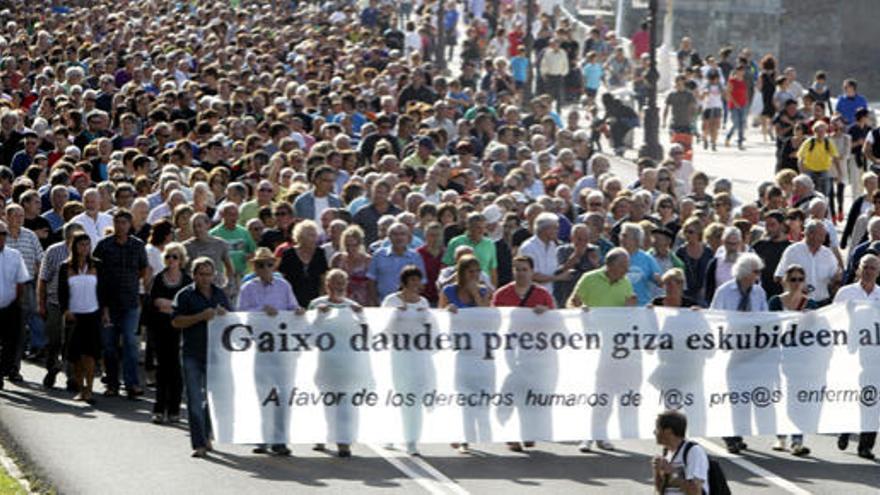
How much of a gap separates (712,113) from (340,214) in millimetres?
19080

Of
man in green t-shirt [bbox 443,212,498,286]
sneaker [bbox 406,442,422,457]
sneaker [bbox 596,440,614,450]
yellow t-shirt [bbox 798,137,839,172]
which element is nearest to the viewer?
sneaker [bbox 406,442,422,457]

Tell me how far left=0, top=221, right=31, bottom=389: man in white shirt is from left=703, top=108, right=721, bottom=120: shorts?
69.6ft

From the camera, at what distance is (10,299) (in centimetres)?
2123

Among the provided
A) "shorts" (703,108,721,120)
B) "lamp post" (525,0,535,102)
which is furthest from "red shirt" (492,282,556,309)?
"lamp post" (525,0,535,102)

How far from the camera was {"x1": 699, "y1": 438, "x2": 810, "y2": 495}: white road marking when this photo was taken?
17453 mm

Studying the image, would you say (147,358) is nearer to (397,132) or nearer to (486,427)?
(486,427)

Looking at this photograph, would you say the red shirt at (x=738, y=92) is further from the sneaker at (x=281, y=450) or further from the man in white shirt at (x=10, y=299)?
the sneaker at (x=281, y=450)

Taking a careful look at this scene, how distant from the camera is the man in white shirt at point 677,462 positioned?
1302 centimetres

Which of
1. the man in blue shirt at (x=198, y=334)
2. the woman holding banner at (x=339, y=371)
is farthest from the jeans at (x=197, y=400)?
the woman holding banner at (x=339, y=371)

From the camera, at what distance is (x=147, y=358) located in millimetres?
21406

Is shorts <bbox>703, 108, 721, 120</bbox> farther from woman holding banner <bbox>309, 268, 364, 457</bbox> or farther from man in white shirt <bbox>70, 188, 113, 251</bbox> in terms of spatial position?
woman holding banner <bbox>309, 268, 364, 457</bbox>

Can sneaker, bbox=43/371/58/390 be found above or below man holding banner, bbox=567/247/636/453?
below

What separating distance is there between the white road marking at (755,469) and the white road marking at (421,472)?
85.0 inches

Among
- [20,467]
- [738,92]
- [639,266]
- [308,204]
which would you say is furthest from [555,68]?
[20,467]
